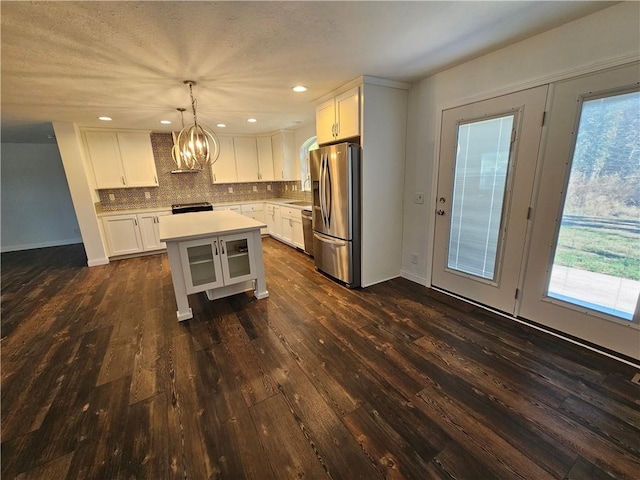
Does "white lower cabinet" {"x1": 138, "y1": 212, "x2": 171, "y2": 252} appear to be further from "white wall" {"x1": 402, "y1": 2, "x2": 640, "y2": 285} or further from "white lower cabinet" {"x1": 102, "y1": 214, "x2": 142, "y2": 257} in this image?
"white wall" {"x1": 402, "y1": 2, "x2": 640, "y2": 285}

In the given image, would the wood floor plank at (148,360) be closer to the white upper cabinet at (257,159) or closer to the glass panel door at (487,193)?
the glass panel door at (487,193)

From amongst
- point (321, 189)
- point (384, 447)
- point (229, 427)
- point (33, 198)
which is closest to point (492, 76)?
point (321, 189)

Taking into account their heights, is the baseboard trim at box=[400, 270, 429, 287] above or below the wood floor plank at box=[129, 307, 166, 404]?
above

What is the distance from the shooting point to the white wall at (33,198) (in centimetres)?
557

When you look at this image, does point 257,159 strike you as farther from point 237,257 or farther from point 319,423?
point 319,423

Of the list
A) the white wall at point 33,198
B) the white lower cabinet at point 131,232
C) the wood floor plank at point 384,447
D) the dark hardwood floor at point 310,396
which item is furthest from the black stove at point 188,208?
the wood floor plank at point 384,447

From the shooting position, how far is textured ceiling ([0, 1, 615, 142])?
5.25 ft

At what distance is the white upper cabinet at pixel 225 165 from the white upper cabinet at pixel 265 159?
57 cm

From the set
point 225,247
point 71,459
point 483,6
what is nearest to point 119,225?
point 225,247

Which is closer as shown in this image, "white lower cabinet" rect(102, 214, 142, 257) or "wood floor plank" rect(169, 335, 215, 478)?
"wood floor plank" rect(169, 335, 215, 478)

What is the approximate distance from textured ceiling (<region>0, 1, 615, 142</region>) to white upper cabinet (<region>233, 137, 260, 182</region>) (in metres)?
2.59

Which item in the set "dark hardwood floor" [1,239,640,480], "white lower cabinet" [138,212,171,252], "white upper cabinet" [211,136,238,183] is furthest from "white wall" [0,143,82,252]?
"dark hardwood floor" [1,239,640,480]

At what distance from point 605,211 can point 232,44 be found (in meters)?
2.98

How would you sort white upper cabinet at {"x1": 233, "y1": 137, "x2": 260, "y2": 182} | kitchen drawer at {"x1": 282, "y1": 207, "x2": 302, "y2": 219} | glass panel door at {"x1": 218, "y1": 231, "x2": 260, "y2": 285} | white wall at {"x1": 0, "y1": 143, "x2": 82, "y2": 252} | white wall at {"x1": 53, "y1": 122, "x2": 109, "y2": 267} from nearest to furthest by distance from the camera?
glass panel door at {"x1": 218, "y1": 231, "x2": 260, "y2": 285}, white wall at {"x1": 53, "y1": 122, "x2": 109, "y2": 267}, kitchen drawer at {"x1": 282, "y1": 207, "x2": 302, "y2": 219}, white wall at {"x1": 0, "y1": 143, "x2": 82, "y2": 252}, white upper cabinet at {"x1": 233, "y1": 137, "x2": 260, "y2": 182}
